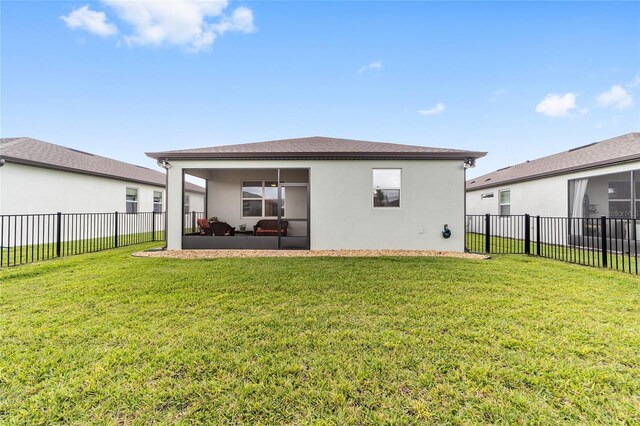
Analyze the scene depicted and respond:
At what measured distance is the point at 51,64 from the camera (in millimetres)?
11648

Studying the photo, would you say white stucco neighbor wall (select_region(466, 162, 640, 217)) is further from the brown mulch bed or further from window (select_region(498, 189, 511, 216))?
the brown mulch bed

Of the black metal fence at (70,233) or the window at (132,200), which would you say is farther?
the window at (132,200)

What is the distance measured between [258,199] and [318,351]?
10163 mm

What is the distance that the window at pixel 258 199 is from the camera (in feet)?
39.7

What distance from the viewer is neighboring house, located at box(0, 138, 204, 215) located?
9105 millimetres

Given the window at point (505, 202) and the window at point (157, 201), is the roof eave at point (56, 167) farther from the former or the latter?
the window at point (505, 202)

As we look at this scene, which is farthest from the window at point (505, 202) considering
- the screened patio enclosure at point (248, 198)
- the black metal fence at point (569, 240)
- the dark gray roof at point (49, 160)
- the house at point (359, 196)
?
the dark gray roof at point (49, 160)

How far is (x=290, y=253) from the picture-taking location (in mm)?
8227

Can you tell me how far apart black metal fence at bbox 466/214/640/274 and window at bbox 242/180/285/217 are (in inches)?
329

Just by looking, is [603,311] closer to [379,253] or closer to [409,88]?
[379,253]

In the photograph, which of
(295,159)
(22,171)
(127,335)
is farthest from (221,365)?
(22,171)

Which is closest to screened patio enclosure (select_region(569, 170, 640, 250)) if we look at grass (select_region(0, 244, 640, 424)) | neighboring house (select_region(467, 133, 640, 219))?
neighboring house (select_region(467, 133, 640, 219))

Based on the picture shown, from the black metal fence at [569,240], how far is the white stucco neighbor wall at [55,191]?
634 inches

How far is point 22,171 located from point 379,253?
13.1m
